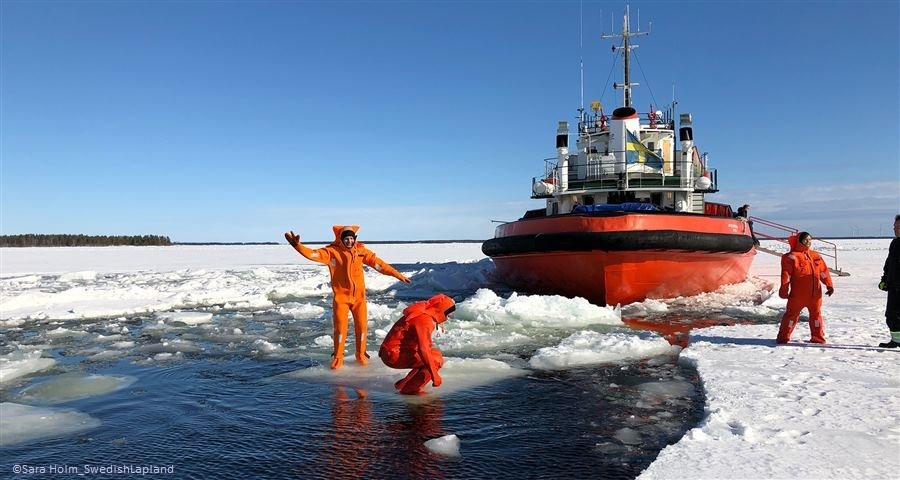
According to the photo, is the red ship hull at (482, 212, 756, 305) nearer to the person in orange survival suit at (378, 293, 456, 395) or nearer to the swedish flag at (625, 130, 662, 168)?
the swedish flag at (625, 130, 662, 168)

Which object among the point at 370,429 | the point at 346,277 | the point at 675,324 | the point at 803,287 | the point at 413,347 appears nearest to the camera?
the point at 370,429

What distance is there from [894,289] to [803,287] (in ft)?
2.28

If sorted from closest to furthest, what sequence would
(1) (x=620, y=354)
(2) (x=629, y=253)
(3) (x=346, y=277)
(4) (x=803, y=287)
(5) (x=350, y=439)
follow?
(5) (x=350, y=439) → (3) (x=346, y=277) → (1) (x=620, y=354) → (4) (x=803, y=287) → (2) (x=629, y=253)

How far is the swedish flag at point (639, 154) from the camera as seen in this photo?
11.7 m

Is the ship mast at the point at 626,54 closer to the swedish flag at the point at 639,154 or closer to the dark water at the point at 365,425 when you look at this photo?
the swedish flag at the point at 639,154

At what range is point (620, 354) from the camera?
5.30 metres

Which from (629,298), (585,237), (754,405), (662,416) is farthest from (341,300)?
(629,298)

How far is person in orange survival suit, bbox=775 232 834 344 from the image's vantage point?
17.7 ft

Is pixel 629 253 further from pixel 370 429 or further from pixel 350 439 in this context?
pixel 350 439

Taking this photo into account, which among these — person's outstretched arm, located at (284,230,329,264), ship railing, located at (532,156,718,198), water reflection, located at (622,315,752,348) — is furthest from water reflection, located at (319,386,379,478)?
ship railing, located at (532,156,718,198)

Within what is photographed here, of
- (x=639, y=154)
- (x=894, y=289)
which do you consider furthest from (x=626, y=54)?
(x=894, y=289)

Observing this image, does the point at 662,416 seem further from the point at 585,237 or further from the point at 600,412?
the point at 585,237

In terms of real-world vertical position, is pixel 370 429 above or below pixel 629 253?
below

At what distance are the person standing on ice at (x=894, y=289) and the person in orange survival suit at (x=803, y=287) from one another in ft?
1.46
